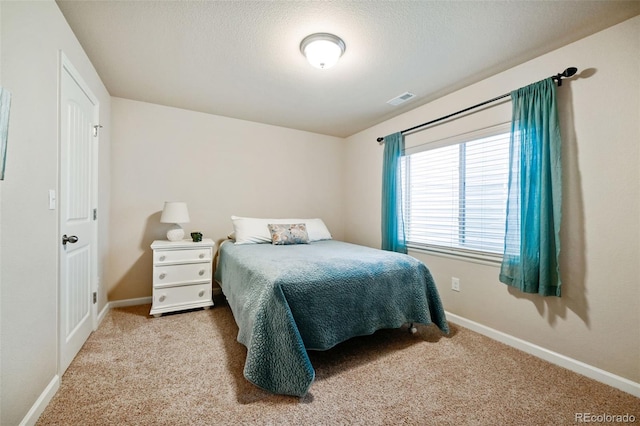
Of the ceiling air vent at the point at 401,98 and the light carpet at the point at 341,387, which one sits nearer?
the light carpet at the point at 341,387

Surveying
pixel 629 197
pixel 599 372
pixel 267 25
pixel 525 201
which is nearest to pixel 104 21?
pixel 267 25

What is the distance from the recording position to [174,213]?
2811 mm

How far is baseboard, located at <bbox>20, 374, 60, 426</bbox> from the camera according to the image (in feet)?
4.00

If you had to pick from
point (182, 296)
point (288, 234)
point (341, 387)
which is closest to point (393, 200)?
point (288, 234)

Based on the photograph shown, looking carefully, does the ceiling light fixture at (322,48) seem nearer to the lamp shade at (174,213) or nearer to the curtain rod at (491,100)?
the curtain rod at (491,100)

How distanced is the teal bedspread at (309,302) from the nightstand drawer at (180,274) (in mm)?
477

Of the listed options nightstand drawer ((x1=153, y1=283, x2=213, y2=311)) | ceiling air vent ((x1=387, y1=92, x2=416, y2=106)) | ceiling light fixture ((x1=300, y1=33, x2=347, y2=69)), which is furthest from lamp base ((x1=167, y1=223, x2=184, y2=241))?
ceiling air vent ((x1=387, y1=92, x2=416, y2=106))

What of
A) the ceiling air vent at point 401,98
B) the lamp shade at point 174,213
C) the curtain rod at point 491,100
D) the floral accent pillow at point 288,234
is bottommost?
the floral accent pillow at point 288,234

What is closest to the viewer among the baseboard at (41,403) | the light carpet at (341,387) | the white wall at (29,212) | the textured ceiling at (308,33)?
the white wall at (29,212)

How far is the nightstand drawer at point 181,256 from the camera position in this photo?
2631 millimetres

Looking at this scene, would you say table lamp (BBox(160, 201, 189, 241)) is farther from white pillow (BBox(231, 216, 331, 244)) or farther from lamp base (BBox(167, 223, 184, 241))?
white pillow (BBox(231, 216, 331, 244))

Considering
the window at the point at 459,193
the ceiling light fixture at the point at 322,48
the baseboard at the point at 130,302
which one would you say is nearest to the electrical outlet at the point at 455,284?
the window at the point at 459,193

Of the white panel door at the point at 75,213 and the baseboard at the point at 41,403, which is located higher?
the white panel door at the point at 75,213

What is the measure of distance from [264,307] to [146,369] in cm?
97
